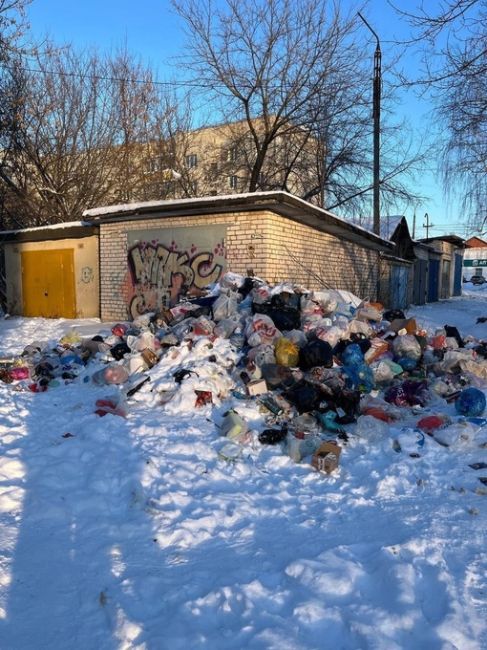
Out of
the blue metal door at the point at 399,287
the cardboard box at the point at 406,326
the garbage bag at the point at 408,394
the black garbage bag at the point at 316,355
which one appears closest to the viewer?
the garbage bag at the point at 408,394

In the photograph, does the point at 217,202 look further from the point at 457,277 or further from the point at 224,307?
the point at 457,277

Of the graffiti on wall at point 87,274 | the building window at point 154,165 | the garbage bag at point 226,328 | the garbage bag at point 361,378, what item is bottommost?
the garbage bag at point 361,378

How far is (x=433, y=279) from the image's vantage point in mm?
27750

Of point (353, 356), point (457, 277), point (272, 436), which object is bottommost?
point (272, 436)

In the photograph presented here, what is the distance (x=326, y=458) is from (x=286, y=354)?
2212 millimetres

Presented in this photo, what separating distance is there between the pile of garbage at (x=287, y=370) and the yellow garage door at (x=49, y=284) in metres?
4.52

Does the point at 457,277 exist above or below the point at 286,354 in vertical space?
above

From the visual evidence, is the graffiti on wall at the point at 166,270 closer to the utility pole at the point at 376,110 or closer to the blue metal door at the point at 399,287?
the utility pole at the point at 376,110

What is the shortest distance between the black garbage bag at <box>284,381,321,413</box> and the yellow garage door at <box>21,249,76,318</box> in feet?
29.3

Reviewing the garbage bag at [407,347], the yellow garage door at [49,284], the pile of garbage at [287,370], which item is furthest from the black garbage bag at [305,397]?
the yellow garage door at [49,284]

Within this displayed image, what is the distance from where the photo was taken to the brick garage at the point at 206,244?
29.7 ft

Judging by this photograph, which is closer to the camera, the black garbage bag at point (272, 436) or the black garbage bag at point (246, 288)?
the black garbage bag at point (272, 436)

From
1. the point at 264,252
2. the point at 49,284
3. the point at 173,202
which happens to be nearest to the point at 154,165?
the point at 49,284

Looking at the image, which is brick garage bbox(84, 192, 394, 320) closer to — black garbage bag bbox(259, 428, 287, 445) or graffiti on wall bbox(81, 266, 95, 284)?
graffiti on wall bbox(81, 266, 95, 284)
